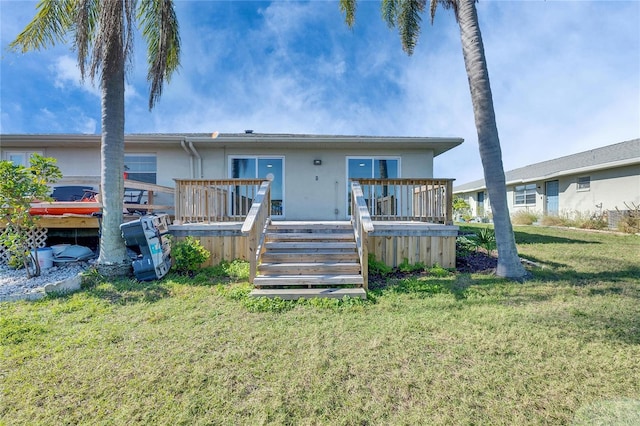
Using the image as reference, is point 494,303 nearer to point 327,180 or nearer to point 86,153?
point 327,180

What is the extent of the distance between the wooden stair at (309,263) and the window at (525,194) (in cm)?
1813

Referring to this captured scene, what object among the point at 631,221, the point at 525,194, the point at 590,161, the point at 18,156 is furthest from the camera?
the point at 525,194

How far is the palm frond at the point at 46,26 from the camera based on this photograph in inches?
194

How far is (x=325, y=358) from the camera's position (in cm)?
254

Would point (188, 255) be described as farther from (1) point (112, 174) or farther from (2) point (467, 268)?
(2) point (467, 268)

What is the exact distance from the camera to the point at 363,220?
467 centimetres

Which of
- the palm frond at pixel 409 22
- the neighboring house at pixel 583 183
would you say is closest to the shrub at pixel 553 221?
the neighboring house at pixel 583 183

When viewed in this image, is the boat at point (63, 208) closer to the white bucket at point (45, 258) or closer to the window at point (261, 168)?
the white bucket at point (45, 258)

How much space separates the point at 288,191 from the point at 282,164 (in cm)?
93

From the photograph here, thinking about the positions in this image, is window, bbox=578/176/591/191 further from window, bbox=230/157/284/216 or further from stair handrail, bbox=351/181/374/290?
window, bbox=230/157/284/216

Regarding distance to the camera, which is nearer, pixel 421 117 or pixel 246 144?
pixel 246 144

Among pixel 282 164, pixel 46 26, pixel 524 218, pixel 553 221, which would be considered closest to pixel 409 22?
pixel 282 164

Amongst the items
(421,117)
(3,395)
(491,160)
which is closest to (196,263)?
(3,395)

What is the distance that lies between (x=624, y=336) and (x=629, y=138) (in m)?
18.8
